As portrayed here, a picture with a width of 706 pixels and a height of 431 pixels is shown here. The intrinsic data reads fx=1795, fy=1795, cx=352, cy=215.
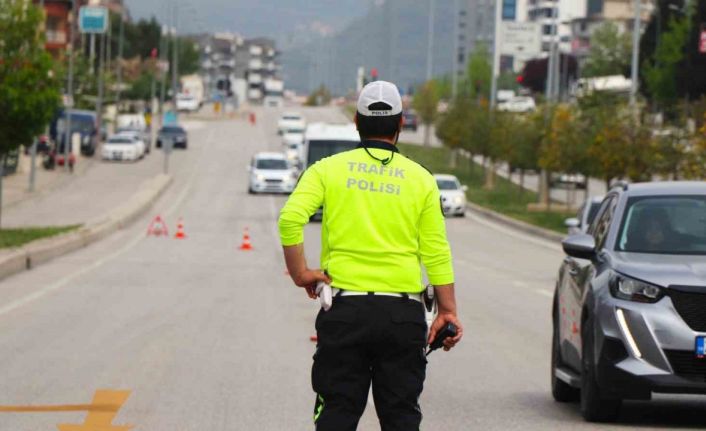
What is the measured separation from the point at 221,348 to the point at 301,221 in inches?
364

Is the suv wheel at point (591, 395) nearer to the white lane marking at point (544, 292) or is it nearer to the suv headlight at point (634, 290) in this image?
the suv headlight at point (634, 290)

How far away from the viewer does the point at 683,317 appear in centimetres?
1021

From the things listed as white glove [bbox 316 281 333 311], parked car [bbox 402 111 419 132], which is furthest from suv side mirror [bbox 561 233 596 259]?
parked car [bbox 402 111 419 132]

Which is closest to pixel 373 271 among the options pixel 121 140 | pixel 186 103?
pixel 121 140

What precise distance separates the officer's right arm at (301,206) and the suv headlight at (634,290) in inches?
156

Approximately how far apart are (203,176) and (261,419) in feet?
255

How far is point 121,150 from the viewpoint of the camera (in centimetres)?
9762

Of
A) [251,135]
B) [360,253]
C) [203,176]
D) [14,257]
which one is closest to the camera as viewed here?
[360,253]

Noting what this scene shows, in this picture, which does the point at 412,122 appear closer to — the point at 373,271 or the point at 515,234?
the point at 515,234

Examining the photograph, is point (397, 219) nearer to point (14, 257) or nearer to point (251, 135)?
point (14, 257)

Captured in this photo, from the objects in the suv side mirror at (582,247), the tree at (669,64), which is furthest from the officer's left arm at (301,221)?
the tree at (669,64)

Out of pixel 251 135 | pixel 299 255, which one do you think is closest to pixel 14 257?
pixel 299 255

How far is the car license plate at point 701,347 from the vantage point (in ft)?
33.2

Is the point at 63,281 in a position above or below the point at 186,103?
above
